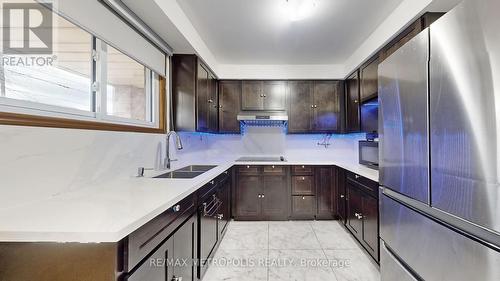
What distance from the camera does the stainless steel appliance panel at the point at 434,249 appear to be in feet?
2.55

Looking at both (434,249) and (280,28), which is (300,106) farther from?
(434,249)

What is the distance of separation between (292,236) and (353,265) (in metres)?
0.76

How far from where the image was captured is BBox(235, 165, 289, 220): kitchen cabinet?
324 cm

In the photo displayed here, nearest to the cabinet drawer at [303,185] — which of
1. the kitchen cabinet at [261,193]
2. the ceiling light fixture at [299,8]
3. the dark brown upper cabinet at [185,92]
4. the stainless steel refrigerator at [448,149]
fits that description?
the kitchen cabinet at [261,193]

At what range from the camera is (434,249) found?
981 millimetres

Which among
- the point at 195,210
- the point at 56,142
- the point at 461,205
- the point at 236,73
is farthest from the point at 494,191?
the point at 236,73

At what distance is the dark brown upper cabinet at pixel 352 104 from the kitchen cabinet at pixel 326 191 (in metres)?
0.69

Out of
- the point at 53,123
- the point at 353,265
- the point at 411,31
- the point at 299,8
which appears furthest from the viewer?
the point at 353,265

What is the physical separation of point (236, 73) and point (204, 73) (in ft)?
2.48

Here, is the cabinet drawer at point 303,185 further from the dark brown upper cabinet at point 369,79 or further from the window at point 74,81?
the window at point 74,81

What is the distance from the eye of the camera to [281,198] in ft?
10.6

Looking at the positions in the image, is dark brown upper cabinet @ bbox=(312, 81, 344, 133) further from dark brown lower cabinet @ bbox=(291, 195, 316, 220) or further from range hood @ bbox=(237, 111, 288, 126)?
dark brown lower cabinet @ bbox=(291, 195, 316, 220)

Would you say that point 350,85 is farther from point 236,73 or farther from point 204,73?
point 204,73

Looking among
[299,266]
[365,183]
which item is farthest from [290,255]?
[365,183]
